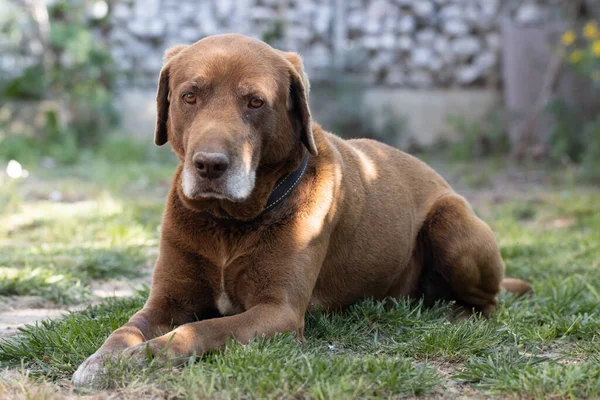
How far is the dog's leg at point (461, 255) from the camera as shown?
4137 mm

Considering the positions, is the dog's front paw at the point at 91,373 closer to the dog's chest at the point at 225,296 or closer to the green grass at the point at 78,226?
the dog's chest at the point at 225,296

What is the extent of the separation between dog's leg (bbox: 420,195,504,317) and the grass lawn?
0.18 m

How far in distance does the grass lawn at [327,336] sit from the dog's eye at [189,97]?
1036mm

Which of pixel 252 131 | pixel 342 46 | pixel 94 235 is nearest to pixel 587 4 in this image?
pixel 342 46

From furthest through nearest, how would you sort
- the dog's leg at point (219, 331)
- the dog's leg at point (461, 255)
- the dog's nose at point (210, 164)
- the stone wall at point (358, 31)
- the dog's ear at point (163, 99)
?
the stone wall at point (358, 31) < the dog's leg at point (461, 255) < the dog's ear at point (163, 99) < the dog's nose at point (210, 164) < the dog's leg at point (219, 331)

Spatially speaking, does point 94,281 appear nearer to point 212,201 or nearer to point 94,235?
point 94,235

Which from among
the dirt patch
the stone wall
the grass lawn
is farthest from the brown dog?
the stone wall

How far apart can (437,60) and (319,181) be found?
30.9 feet

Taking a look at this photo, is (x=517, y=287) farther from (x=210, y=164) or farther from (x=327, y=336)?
(x=210, y=164)

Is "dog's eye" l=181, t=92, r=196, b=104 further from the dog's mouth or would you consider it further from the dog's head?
the dog's mouth

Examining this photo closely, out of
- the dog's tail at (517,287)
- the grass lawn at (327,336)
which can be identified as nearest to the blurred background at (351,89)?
the grass lawn at (327,336)

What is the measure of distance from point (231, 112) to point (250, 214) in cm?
48

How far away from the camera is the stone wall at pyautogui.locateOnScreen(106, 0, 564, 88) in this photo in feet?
39.1

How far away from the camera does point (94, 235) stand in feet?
19.4
